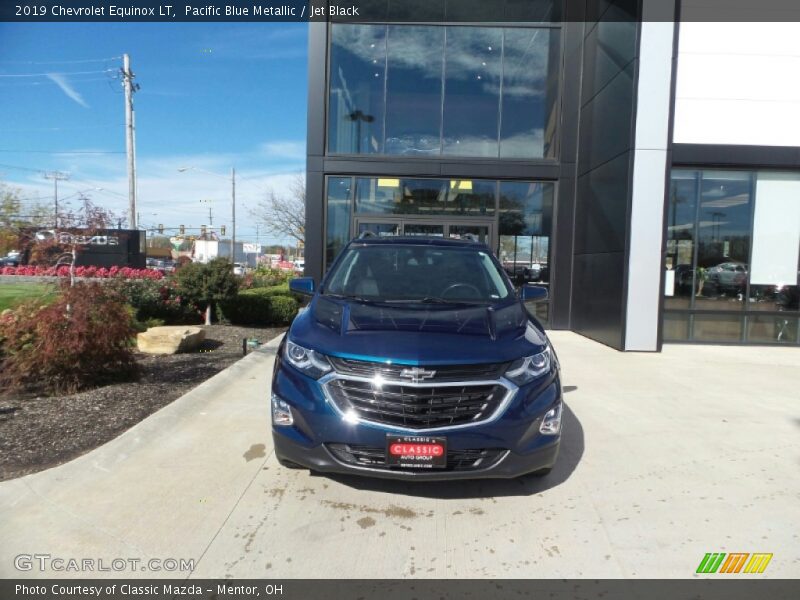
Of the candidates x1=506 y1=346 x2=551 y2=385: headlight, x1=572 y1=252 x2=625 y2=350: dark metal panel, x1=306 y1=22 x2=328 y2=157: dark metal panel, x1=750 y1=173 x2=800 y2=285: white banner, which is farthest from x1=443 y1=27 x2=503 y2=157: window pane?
x1=506 y1=346 x2=551 y2=385: headlight

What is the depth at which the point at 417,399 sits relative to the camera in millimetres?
3094

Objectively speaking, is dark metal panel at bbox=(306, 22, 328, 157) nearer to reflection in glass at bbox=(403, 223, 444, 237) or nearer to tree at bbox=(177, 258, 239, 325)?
reflection in glass at bbox=(403, 223, 444, 237)

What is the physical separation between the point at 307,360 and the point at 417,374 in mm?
724

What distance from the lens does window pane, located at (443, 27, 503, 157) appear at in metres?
11.5

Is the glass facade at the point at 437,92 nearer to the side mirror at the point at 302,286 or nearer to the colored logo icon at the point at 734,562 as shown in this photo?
the side mirror at the point at 302,286

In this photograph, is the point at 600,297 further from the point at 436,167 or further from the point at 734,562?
the point at 734,562

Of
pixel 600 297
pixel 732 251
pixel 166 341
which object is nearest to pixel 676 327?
pixel 600 297

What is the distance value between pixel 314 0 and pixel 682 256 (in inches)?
356

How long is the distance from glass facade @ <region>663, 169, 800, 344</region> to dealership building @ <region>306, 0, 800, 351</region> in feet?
0.09

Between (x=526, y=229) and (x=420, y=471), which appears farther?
(x=526, y=229)

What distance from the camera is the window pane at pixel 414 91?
11.5 meters

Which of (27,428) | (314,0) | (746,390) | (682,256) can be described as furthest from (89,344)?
(682,256)
